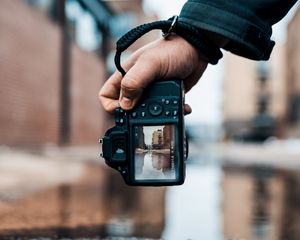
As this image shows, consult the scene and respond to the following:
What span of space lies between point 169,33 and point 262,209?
4109 millimetres

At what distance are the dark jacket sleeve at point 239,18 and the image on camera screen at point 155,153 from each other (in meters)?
0.32

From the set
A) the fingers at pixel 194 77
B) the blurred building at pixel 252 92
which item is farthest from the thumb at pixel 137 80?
the blurred building at pixel 252 92

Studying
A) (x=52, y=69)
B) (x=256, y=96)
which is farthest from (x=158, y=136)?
(x=256, y=96)

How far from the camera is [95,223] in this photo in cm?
416

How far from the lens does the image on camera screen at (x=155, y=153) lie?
156 centimetres

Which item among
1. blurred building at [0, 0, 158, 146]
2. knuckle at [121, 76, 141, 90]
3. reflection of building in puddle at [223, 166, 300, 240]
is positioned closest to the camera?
knuckle at [121, 76, 141, 90]

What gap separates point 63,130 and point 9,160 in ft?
38.1

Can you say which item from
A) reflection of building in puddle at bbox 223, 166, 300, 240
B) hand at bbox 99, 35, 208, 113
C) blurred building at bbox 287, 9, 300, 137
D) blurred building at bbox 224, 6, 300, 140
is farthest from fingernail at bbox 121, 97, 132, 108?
blurred building at bbox 224, 6, 300, 140

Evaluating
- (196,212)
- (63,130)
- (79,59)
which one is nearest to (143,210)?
(196,212)

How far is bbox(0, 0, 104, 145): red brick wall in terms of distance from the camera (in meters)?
14.6

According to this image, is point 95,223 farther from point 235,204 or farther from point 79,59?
point 79,59

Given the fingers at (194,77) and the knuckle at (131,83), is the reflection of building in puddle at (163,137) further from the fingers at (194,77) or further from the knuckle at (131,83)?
the fingers at (194,77)

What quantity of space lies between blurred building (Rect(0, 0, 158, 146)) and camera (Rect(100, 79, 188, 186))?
12.9 metres

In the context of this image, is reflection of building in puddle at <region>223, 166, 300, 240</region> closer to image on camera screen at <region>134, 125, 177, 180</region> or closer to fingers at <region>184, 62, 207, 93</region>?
fingers at <region>184, 62, 207, 93</region>
